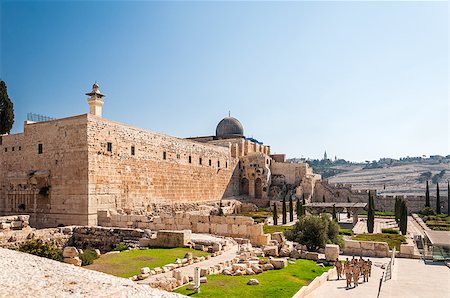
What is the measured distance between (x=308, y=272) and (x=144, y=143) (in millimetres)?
14120

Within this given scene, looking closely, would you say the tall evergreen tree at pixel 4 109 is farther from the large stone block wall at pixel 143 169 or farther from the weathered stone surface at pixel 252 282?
the weathered stone surface at pixel 252 282

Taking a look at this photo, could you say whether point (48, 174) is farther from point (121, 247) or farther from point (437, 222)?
point (437, 222)

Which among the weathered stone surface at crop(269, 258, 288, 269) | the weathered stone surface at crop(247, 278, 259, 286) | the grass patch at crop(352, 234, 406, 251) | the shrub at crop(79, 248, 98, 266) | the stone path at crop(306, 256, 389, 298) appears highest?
the shrub at crop(79, 248, 98, 266)

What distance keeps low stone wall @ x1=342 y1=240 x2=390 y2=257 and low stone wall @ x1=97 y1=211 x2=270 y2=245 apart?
12.2ft

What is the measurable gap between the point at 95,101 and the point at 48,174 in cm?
485

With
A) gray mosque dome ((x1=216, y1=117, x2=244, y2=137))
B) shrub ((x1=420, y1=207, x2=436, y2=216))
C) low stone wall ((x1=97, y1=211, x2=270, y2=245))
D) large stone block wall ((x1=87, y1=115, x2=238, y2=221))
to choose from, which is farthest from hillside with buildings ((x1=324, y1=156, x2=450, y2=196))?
low stone wall ((x1=97, y1=211, x2=270, y2=245))

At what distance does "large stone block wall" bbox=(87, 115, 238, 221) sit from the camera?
19.6 meters

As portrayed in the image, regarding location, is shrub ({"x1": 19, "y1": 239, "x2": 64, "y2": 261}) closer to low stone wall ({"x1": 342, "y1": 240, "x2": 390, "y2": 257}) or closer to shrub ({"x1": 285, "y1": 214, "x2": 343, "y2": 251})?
shrub ({"x1": 285, "y1": 214, "x2": 343, "y2": 251})

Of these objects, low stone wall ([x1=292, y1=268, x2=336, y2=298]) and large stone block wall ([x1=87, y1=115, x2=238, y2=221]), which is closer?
low stone wall ([x1=292, y1=268, x2=336, y2=298])

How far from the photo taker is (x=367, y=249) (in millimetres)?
16328

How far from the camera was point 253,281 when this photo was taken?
31.7 ft

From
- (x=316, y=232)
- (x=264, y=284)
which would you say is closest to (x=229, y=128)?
(x=316, y=232)

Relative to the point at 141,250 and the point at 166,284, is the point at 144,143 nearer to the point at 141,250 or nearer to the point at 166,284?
the point at 141,250

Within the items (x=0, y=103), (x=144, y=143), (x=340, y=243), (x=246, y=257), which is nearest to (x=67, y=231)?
(x=144, y=143)
